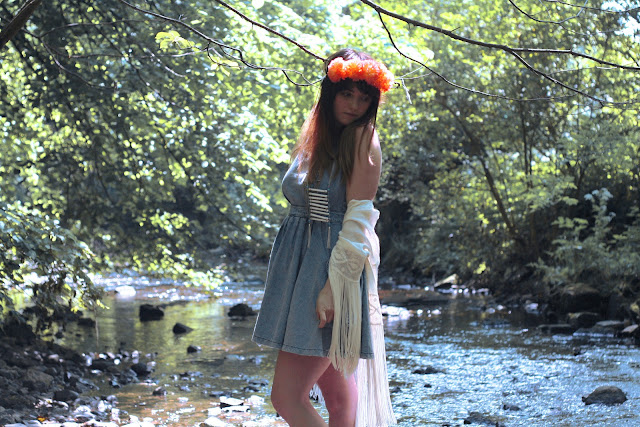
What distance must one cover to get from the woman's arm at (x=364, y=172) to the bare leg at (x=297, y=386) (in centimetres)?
67

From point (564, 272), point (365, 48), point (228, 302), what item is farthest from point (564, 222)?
point (228, 302)

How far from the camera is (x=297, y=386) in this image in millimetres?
2893

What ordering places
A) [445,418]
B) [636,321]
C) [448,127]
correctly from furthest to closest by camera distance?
[448,127] < [636,321] < [445,418]

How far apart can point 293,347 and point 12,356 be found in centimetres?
408

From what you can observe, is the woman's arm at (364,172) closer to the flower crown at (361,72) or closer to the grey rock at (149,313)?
the flower crown at (361,72)

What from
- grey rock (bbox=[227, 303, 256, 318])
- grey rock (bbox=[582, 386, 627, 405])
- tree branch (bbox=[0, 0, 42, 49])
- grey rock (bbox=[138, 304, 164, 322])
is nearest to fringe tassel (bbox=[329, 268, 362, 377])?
tree branch (bbox=[0, 0, 42, 49])

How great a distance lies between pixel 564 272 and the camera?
1030 cm

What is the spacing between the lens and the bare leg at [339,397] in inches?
118

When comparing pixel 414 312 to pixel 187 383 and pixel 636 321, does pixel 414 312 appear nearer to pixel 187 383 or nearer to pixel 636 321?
pixel 636 321

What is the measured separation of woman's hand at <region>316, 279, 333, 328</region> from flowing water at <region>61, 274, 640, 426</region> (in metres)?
2.12

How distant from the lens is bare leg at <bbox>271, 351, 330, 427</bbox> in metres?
2.87

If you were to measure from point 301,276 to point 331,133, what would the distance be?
62 cm

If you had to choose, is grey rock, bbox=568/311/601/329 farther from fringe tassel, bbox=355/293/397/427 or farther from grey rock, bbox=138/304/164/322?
fringe tassel, bbox=355/293/397/427

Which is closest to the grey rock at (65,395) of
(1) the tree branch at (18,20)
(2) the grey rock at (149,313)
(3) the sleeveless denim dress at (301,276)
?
(1) the tree branch at (18,20)
